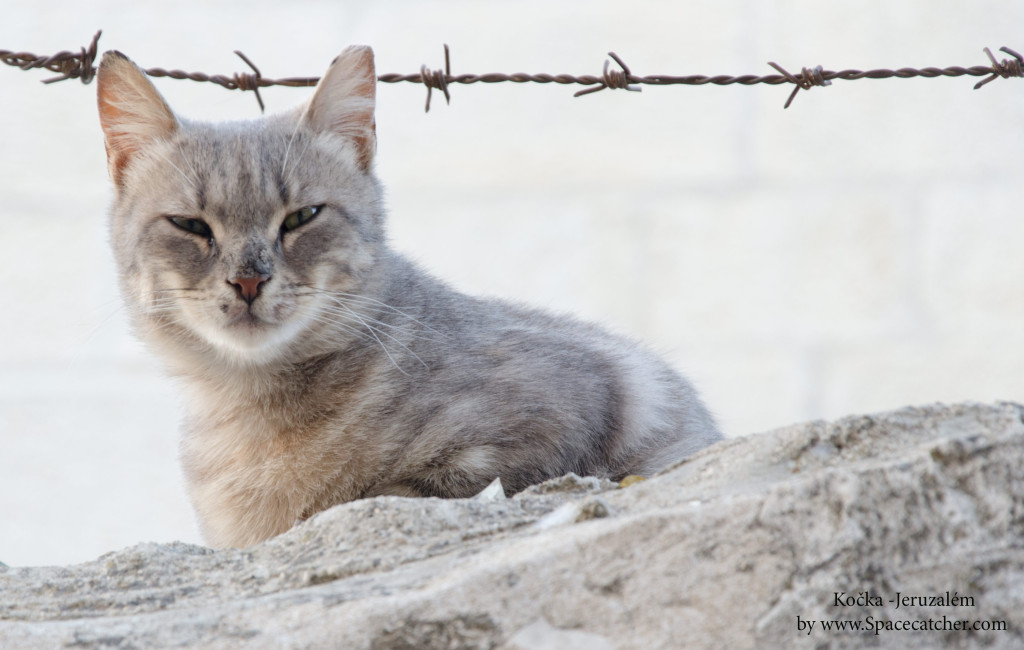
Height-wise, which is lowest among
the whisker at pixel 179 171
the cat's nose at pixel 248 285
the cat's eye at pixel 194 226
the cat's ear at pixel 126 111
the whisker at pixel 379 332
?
the whisker at pixel 379 332

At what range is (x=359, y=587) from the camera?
3.20 ft

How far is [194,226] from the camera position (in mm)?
1650

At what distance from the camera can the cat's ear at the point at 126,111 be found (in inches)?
66.2

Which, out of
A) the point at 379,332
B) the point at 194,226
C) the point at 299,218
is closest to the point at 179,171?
the point at 194,226

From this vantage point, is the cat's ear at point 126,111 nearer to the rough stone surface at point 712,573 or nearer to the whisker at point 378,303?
the whisker at point 378,303

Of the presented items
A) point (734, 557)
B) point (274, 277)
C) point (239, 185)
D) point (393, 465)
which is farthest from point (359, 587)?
point (239, 185)

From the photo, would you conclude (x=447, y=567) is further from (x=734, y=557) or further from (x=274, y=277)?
(x=274, y=277)

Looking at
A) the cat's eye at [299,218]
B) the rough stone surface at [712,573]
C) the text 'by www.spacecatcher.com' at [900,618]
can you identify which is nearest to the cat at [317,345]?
the cat's eye at [299,218]

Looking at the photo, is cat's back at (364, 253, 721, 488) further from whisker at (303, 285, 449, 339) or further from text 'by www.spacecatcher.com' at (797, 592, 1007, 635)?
text 'by www.spacecatcher.com' at (797, 592, 1007, 635)

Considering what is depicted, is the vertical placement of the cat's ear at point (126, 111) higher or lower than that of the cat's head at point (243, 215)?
higher

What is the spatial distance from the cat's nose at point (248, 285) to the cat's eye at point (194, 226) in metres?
0.13

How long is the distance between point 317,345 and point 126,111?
0.56 m

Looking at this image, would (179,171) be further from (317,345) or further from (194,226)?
(317,345)

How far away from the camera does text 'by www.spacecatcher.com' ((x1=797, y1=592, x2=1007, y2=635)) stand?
841mm
